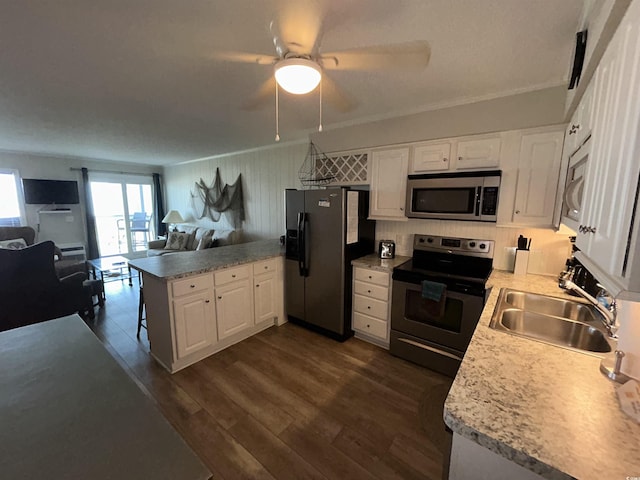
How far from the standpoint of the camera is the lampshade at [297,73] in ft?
4.32

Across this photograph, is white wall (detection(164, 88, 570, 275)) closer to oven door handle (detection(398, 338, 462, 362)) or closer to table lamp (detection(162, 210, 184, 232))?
oven door handle (detection(398, 338, 462, 362))

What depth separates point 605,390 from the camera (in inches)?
36.5

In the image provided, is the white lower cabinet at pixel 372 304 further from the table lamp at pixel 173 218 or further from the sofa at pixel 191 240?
the table lamp at pixel 173 218

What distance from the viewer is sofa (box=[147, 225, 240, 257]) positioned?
4887 mm

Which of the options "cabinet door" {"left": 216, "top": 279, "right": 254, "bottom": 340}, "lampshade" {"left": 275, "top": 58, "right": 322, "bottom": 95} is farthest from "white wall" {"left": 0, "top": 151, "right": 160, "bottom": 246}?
"lampshade" {"left": 275, "top": 58, "right": 322, "bottom": 95}

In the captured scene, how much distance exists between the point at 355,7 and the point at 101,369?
5.96 ft

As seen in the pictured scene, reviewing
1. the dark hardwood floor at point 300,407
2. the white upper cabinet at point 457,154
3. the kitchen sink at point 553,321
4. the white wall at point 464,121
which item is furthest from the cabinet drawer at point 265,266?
the kitchen sink at point 553,321

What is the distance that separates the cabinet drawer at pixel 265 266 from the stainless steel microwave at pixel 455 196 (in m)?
1.64

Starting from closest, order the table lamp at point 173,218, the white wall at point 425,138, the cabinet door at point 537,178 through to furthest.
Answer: the cabinet door at point 537,178
the white wall at point 425,138
the table lamp at point 173,218

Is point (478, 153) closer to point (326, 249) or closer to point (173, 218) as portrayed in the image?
point (326, 249)

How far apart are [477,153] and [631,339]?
176 centimetres

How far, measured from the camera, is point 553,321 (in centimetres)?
156

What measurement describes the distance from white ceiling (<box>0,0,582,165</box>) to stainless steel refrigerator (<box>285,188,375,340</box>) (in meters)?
0.92

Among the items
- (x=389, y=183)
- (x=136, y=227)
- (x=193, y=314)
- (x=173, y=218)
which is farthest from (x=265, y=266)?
(x=136, y=227)
